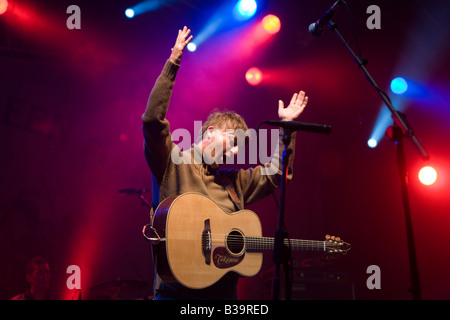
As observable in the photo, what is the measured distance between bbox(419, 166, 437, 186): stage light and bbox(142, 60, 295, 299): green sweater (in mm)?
3649

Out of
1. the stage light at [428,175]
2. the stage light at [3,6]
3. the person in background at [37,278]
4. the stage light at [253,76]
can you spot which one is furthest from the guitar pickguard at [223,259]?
the stage light at [3,6]

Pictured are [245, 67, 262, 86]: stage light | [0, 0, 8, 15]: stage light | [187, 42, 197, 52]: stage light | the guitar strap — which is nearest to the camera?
the guitar strap

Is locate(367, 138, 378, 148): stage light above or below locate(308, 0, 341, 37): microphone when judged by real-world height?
below

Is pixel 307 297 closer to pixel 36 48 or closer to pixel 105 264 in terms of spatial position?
pixel 105 264

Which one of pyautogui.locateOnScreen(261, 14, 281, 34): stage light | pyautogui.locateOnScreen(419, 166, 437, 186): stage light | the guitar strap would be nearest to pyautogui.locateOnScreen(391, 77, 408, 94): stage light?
pyautogui.locateOnScreen(419, 166, 437, 186): stage light

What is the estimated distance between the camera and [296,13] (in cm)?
570

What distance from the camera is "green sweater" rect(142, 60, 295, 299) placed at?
90.4 inches

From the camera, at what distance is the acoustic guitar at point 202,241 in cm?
215

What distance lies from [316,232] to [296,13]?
12.8 feet

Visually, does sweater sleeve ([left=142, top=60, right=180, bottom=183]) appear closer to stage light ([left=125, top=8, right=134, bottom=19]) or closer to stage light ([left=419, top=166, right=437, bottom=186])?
stage light ([left=125, top=8, right=134, bottom=19])

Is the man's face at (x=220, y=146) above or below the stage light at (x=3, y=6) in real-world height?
below

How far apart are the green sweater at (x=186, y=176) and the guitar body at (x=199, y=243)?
0.08 m

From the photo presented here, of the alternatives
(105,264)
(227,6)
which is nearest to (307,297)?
(105,264)

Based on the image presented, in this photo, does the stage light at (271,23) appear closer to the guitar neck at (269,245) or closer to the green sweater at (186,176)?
the green sweater at (186,176)
